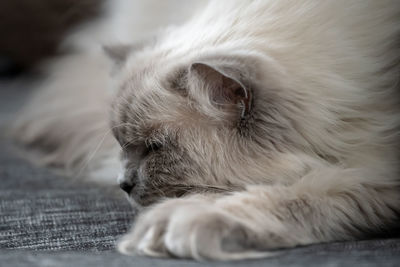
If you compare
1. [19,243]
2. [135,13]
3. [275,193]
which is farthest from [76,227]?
[135,13]

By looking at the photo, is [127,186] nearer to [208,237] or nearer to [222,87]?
[222,87]

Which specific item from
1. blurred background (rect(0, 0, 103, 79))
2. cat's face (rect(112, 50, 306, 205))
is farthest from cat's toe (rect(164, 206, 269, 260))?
blurred background (rect(0, 0, 103, 79))

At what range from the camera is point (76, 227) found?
1.05 m

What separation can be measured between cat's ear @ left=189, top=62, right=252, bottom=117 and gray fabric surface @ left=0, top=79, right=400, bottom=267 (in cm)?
27

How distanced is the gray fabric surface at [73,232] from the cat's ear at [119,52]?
303mm

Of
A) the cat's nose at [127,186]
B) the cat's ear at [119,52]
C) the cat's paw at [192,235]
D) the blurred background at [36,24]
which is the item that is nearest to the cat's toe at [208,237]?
the cat's paw at [192,235]

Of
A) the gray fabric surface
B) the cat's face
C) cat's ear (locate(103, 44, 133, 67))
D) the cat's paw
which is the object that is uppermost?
cat's ear (locate(103, 44, 133, 67))

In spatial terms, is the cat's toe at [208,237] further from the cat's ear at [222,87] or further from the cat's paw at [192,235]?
the cat's ear at [222,87]

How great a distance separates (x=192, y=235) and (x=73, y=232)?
302 millimetres

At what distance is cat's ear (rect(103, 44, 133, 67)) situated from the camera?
1396 millimetres

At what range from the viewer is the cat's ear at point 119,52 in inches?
55.0

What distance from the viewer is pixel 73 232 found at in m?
1.02

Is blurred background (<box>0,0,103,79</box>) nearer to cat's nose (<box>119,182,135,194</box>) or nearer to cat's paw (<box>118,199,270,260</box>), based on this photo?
cat's nose (<box>119,182,135,194</box>)

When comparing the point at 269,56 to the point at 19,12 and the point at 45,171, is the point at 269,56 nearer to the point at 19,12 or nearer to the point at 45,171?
the point at 45,171
